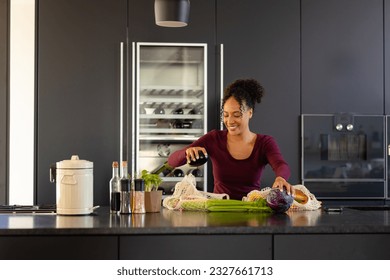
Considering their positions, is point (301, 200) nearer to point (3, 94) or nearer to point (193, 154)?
point (193, 154)

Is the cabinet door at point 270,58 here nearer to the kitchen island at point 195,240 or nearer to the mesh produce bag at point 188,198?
the mesh produce bag at point 188,198

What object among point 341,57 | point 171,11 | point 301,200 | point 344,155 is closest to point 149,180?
point 301,200

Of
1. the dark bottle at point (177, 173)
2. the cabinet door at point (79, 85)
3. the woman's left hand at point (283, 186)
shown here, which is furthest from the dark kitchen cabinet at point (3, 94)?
the woman's left hand at point (283, 186)

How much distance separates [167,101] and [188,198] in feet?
6.22

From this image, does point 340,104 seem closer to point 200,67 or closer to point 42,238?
point 200,67

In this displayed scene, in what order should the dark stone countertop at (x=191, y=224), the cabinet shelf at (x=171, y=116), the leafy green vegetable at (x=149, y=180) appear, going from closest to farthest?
1. the dark stone countertop at (x=191, y=224)
2. the leafy green vegetable at (x=149, y=180)
3. the cabinet shelf at (x=171, y=116)

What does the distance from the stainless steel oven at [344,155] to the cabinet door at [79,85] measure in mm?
1352

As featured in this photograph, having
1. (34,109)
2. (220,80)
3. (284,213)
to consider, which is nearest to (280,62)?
(220,80)

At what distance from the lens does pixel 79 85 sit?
202 inches

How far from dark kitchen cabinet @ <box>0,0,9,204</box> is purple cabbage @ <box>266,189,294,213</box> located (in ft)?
8.14

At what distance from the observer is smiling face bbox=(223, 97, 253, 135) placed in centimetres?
391

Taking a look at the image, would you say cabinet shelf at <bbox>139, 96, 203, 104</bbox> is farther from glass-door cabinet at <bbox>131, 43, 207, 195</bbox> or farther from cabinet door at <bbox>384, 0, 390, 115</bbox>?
cabinet door at <bbox>384, 0, 390, 115</bbox>

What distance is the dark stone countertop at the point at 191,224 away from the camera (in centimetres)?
260
